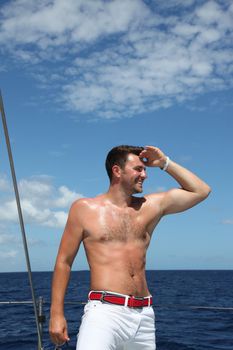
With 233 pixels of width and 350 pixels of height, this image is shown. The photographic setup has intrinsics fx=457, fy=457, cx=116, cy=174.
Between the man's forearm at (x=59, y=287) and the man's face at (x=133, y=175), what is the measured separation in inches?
31.3

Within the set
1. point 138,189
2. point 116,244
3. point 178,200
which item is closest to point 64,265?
point 116,244

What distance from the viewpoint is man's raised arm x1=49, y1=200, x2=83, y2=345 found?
11.0ft

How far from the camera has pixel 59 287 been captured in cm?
343

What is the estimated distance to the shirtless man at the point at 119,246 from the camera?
129 inches

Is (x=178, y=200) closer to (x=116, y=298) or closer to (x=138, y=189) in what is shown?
(x=138, y=189)

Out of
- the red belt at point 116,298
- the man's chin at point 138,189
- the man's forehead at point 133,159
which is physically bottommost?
the red belt at point 116,298

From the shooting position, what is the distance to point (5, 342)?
13297mm

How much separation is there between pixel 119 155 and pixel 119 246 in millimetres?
729

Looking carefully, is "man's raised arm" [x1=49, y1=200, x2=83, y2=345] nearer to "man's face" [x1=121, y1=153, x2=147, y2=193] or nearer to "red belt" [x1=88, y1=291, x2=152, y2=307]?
"red belt" [x1=88, y1=291, x2=152, y2=307]

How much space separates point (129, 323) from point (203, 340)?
11.6 metres

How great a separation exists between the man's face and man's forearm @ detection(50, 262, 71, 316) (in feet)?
2.61

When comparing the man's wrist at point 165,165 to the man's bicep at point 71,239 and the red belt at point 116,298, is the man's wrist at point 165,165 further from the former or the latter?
the red belt at point 116,298

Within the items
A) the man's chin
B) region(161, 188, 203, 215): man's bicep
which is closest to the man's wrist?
region(161, 188, 203, 215): man's bicep

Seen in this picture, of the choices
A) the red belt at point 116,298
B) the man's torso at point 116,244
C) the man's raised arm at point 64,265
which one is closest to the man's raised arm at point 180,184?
the man's torso at point 116,244
